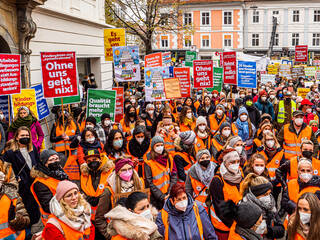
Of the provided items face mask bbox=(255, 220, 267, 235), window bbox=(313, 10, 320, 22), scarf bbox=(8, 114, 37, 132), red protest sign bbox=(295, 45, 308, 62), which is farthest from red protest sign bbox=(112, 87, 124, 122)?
window bbox=(313, 10, 320, 22)

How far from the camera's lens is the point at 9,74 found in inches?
254

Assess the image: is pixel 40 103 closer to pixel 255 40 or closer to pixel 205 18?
pixel 205 18

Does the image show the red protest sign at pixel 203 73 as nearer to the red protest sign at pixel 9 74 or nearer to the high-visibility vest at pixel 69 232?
the red protest sign at pixel 9 74

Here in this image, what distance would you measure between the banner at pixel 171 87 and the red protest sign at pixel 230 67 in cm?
206

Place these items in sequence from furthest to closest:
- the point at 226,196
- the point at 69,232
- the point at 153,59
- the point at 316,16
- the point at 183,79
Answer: the point at 316,16, the point at 153,59, the point at 183,79, the point at 226,196, the point at 69,232

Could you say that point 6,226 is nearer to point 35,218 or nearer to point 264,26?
point 35,218

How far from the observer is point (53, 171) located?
3930 mm

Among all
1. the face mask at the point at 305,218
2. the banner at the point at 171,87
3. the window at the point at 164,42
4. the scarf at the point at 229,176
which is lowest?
the face mask at the point at 305,218

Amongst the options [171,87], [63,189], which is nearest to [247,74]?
[171,87]

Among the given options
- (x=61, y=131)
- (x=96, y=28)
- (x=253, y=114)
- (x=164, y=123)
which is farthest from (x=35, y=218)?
(x=96, y=28)

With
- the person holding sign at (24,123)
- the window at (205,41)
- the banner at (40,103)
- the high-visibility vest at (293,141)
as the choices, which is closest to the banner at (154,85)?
the banner at (40,103)

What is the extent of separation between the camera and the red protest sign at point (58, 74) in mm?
6469

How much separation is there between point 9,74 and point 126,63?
4608 millimetres

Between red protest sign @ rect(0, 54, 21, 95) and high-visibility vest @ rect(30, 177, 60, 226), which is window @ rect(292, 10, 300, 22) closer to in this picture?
red protest sign @ rect(0, 54, 21, 95)
